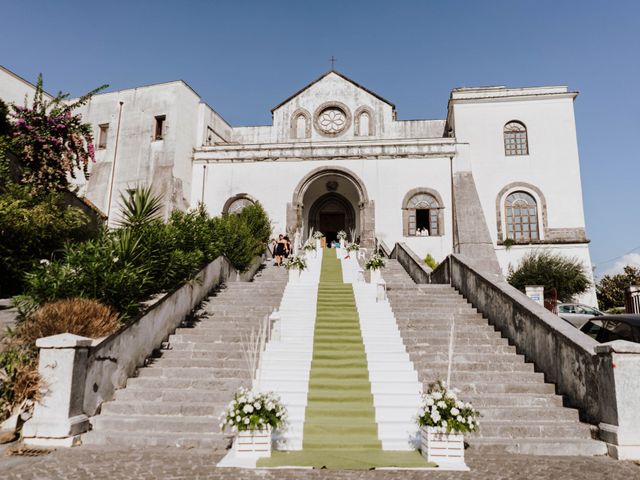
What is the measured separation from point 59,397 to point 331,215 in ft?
66.0

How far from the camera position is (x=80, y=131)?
12.1 metres

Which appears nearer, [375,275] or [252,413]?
[252,413]

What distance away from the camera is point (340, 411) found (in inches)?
231

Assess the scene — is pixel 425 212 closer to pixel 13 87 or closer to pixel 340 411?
pixel 340 411

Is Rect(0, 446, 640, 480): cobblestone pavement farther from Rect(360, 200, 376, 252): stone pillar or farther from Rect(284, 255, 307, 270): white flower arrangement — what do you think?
Rect(360, 200, 376, 252): stone pillar

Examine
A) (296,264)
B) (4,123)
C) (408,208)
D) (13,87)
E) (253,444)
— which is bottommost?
(253,444)

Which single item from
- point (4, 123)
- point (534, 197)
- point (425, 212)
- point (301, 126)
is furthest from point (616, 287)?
point (4, 123)

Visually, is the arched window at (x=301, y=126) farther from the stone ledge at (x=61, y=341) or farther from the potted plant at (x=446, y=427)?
the potted plant at (x=446, y=427)

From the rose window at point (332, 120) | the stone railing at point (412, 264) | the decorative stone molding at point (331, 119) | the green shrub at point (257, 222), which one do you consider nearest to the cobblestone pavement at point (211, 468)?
the stone railing at point (412, 264)

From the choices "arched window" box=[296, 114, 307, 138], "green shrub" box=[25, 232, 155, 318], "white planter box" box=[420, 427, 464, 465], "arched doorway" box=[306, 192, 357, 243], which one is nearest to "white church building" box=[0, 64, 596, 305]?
"arched doorway" box=[306, 192, 357, 243]

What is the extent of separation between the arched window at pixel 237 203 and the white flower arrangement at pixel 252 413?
17606 millimetres

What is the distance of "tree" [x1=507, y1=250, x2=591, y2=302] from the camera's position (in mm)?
18859

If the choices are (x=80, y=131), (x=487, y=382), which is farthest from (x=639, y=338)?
(x=80, y=131)

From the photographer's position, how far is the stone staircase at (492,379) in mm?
5301
